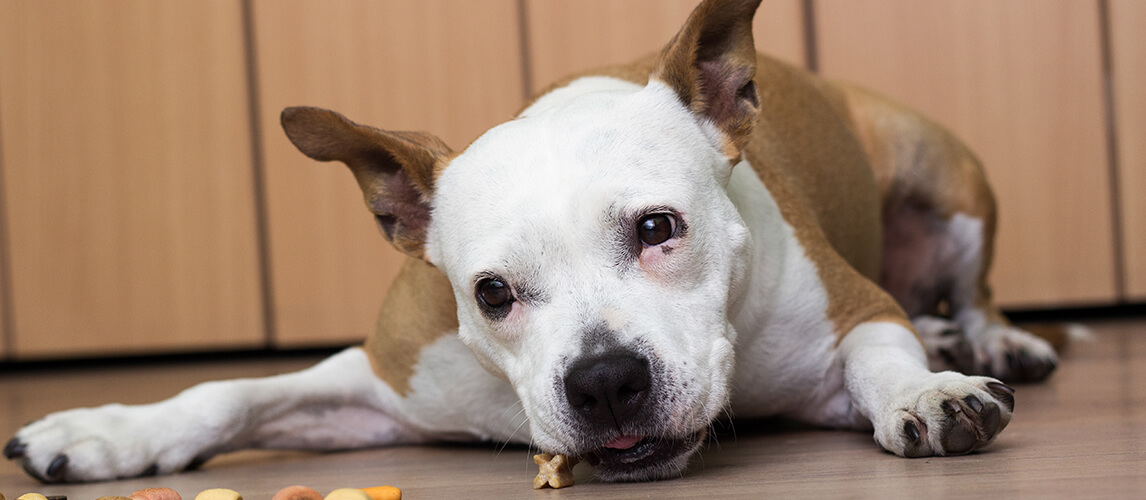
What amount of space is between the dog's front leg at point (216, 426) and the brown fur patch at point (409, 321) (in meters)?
0.06

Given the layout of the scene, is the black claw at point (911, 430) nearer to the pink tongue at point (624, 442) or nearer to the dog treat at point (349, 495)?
the pink tongue at point (624, 442)

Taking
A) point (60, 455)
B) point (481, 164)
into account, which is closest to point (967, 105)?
point (481, 164)

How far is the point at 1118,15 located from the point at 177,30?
4188mm

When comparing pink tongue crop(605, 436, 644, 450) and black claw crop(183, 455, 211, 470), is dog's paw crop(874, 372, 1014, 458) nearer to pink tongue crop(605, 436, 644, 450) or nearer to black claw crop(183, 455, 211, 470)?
pink tongue crop(605, 436, 644, 450)

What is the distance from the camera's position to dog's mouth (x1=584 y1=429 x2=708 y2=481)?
61.8 inches

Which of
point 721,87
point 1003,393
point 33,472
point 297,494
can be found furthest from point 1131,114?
point 33,472

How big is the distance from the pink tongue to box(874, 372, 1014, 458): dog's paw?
41 centimetres

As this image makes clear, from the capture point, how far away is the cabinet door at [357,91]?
484 centimetres

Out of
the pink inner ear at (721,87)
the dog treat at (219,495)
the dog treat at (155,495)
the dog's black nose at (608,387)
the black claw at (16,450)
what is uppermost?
the pink inner ear at (721,87)

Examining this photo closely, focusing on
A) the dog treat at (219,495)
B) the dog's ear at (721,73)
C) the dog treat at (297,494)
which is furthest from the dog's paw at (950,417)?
the dog treat at (219,495)

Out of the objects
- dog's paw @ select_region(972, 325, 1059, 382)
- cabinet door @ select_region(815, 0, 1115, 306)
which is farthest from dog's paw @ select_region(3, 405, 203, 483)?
cabinet door @ select_region(815, 0, 1115, 306)

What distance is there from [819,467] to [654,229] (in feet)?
1.44

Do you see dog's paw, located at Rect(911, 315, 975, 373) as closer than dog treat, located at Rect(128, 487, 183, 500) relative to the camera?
No

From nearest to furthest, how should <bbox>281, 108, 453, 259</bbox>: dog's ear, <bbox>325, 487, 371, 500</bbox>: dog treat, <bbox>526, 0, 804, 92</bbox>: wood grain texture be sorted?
<bbox>325, 487, 371, 500</bbox>: dog treat → <bbox>281, 108, 453, 259</bbox>: dog's ear → <bbox>526, 0, 804, 92</bbox>: wood grain texture
